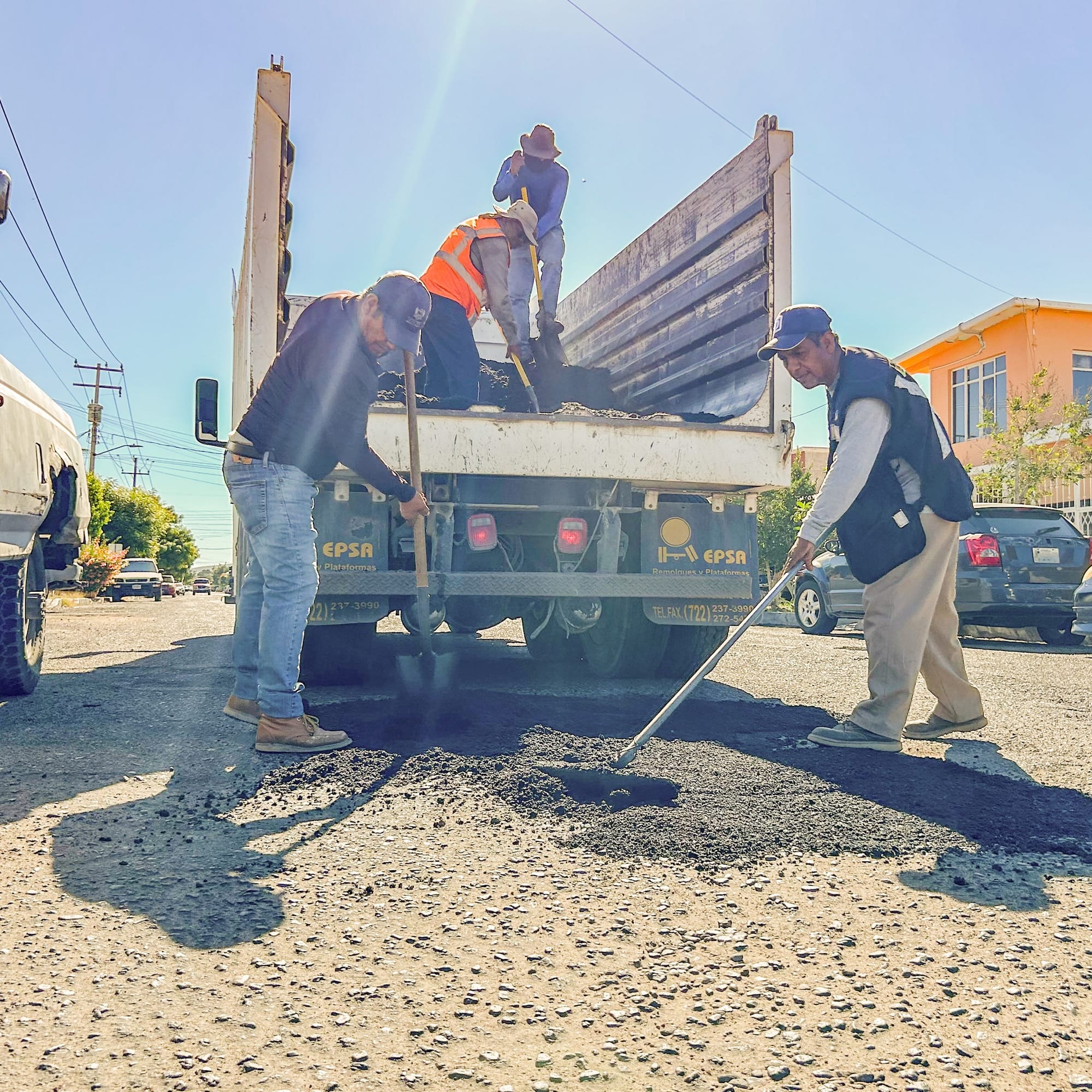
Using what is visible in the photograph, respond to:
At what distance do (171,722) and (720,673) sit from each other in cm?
363

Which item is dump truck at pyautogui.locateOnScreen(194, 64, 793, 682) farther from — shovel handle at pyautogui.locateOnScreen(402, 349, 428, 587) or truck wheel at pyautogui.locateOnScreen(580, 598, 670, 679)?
shovel handle at pyautogui.locateOnScreen(402, 349, 428, 587)

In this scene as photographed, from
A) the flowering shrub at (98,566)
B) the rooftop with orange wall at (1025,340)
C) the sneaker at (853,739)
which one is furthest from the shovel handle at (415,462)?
the flowering shrub at (98,566)

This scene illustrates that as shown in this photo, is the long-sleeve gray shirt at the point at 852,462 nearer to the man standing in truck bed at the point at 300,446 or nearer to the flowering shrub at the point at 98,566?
the man standing in truck bed at the point at 300,446

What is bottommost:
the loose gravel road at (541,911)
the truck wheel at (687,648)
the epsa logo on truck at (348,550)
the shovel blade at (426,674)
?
the loose gravel road at (541,911)

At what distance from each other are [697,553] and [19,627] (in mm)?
3616

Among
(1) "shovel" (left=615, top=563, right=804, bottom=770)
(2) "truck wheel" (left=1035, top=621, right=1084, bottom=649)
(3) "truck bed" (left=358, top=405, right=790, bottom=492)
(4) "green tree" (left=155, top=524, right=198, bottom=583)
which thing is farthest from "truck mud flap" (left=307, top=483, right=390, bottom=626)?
(4) "green tree" (left=155, top=524, right=198, bottom=583)

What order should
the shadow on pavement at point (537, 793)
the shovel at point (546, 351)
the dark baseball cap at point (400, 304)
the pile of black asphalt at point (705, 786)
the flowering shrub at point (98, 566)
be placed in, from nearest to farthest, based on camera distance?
the shadow on pavement at point (537, 793)
the pile of black asphalt at point (705, 786)
the dark baseball cap at point (400, 304)
the shovel at point (546, 351)
the flowering shrub at point (98, 566)

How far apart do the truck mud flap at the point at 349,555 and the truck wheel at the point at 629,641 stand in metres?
1.50

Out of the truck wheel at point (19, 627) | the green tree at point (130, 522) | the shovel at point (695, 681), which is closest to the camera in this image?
the shovel at point (695, 681)

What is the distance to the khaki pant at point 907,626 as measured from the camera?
13.0ft

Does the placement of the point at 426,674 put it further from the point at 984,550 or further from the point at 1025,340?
the point at 1025,340

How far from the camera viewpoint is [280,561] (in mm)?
3795

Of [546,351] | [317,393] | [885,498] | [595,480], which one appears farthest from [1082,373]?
[317,393]

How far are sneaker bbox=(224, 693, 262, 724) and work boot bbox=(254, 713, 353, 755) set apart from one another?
1.58 ft
